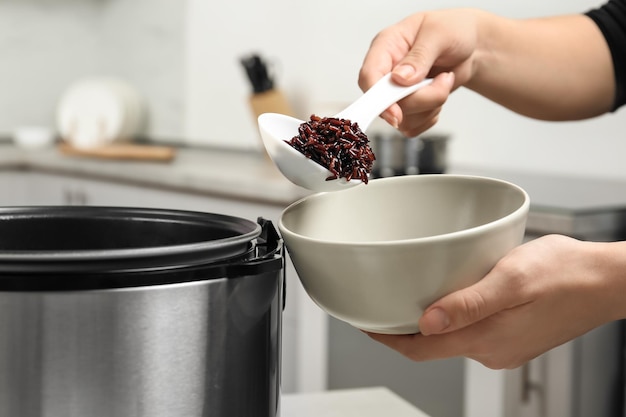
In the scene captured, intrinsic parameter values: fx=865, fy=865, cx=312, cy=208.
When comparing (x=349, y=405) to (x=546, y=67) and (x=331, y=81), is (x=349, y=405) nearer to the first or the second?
(x=546, y=67)

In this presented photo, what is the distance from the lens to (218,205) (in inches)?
86.5

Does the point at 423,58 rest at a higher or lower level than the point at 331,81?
higher

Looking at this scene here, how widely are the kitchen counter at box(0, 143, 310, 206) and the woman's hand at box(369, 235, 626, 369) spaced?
3.86 ft

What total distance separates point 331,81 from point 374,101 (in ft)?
5.80

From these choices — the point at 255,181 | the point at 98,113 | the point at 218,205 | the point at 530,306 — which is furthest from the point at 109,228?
the point at 98,113

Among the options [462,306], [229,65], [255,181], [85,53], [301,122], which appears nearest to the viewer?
[462,306]

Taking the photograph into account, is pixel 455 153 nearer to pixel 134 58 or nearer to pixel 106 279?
pixel 134 58

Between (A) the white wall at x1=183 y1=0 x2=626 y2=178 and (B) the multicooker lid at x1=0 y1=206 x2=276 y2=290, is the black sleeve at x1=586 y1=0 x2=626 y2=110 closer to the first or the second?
(A) the white wall at x1=183 y1=0 x2=626 y2=178

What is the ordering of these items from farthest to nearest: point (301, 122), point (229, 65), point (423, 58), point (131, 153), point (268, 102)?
point (229, 65), point (131, 153), point (268, 102), point (423, 58), point (301, 122)

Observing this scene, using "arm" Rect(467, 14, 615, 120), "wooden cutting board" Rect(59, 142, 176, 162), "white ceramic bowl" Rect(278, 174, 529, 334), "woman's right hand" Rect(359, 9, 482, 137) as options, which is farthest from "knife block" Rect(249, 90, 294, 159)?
"white ceramic bowl" Rect(278, 174, 529, 334)

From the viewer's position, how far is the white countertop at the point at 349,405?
2.70 ft

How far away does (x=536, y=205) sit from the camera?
145 centimetres

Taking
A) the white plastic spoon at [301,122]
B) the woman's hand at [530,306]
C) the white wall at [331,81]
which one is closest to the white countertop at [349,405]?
the woman's hand at [530,306]

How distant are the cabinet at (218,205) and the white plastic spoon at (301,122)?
1.06 m
